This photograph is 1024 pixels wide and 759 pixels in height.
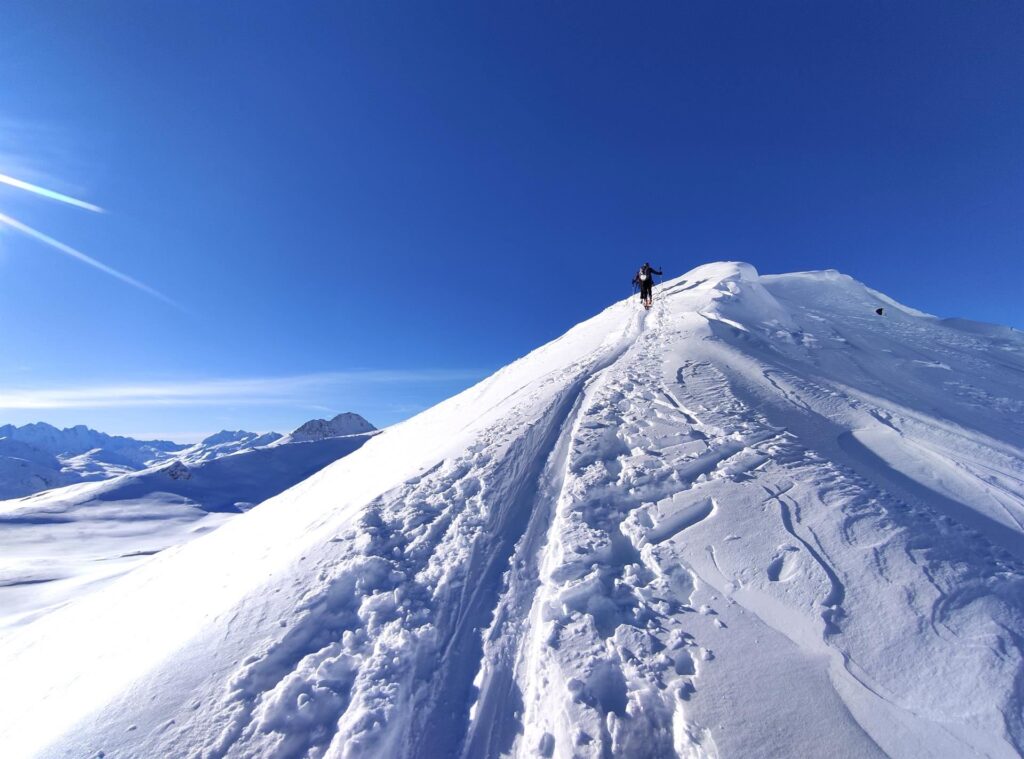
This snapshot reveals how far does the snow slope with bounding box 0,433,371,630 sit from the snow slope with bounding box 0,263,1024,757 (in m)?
29.3

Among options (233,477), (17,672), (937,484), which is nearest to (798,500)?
(937,484)

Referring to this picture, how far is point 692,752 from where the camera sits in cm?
389

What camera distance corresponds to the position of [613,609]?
18.1 feet

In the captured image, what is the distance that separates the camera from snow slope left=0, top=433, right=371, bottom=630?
34.1 m

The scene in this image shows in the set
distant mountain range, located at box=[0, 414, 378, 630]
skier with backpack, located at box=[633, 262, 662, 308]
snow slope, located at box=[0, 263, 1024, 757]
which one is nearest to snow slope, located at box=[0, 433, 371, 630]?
distant mountain range, located at box=[0, 414, 378, 630]

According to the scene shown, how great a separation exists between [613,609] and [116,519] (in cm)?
12566

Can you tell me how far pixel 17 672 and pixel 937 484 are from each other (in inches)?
716

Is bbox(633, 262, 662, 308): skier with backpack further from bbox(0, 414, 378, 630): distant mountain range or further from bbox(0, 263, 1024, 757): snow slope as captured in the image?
bbox(0, 414, 378, 630): distant mountain range

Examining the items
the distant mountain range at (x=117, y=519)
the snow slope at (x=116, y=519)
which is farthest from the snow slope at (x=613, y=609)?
the snow slope at (x=116, y=519)

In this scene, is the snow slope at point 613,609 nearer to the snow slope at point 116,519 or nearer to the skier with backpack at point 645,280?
the skier with backpack at point 645,280

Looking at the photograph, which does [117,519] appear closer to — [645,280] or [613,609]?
[645,280]

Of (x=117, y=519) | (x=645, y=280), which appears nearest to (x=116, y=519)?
(x=117, y=519)

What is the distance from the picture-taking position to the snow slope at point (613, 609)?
14.0 feet

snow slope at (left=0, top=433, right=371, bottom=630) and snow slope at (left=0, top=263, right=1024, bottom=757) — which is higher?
snow slope at (left=0, top=263, right=1024, bottom=757)
